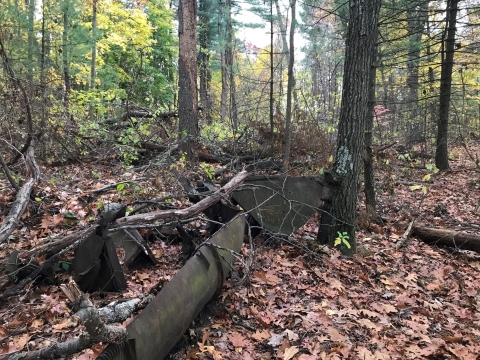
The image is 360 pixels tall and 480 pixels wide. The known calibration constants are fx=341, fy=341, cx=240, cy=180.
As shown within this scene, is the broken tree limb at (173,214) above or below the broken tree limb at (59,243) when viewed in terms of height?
above

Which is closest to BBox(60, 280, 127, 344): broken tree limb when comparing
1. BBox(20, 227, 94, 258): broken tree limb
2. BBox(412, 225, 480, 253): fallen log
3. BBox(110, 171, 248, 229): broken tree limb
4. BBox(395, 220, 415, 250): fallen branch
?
BBox(110, 171, 248, 229): broken tree limb

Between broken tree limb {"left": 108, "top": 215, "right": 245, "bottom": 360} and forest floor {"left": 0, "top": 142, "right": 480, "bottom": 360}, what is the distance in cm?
39

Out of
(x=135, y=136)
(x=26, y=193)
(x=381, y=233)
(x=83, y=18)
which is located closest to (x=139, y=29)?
(x=83, y=18)

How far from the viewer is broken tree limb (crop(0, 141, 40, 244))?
405 centimetres

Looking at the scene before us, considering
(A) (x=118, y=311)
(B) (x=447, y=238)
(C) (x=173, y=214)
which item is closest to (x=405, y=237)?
(B) (x=447, y=238)

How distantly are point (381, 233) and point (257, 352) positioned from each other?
441 centimetres

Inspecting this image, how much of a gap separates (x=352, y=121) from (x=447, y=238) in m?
2.95

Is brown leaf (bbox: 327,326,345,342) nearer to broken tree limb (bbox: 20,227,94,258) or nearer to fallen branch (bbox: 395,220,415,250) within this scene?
broken tree limb (bbox: 20,227,94,258)

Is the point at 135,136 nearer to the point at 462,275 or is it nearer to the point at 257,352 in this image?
the point at 257,352

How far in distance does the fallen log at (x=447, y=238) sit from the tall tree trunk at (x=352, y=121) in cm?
189

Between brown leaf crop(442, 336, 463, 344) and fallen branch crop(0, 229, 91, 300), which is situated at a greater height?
fallen branch crop(0, 229, 91, 300)

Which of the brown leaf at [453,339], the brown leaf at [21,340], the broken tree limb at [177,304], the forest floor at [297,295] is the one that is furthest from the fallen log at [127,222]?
the brown leaf at [453,339]

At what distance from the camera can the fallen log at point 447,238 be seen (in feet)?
19.4

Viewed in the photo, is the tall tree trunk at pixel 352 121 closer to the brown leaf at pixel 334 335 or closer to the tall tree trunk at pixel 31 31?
the brown leaf at pixel 334 335
